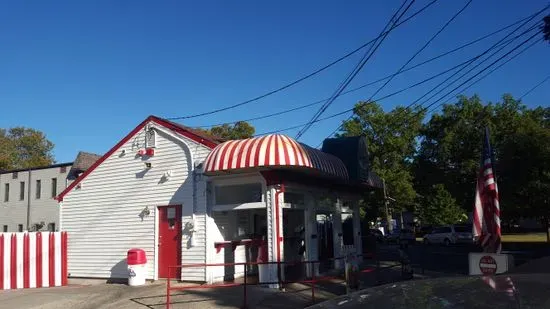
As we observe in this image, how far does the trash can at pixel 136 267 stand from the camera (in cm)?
1551

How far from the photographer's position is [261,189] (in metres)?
14.9

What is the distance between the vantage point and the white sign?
26.9ft

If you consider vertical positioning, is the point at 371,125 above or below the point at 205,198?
above

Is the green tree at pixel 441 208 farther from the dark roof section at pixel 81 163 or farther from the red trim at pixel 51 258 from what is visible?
the red trim at pixel 51 258

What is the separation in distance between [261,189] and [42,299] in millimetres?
6479

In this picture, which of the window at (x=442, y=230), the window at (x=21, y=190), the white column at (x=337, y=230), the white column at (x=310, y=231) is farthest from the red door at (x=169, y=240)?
the window at (x=442, y=230)

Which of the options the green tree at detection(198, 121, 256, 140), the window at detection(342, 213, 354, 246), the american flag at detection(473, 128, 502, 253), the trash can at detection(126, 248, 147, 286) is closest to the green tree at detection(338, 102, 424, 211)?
the green tree at detection(198, 121, 256, 140)

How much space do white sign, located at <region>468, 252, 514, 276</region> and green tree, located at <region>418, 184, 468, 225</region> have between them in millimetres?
48896

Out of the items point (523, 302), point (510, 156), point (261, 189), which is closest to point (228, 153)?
point (261, 189)

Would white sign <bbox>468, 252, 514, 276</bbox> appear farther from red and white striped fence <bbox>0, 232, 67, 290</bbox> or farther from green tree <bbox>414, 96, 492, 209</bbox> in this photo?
green tree <bbox>414, 96, 492, 209</bbox>

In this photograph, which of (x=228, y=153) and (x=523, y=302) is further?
(x=228, y=153)

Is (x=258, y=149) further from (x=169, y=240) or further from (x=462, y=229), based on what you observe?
(x=462, y=229)

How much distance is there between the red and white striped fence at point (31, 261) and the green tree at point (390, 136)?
141 feet

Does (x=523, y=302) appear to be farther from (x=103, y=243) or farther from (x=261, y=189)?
(x=103, y=243)
